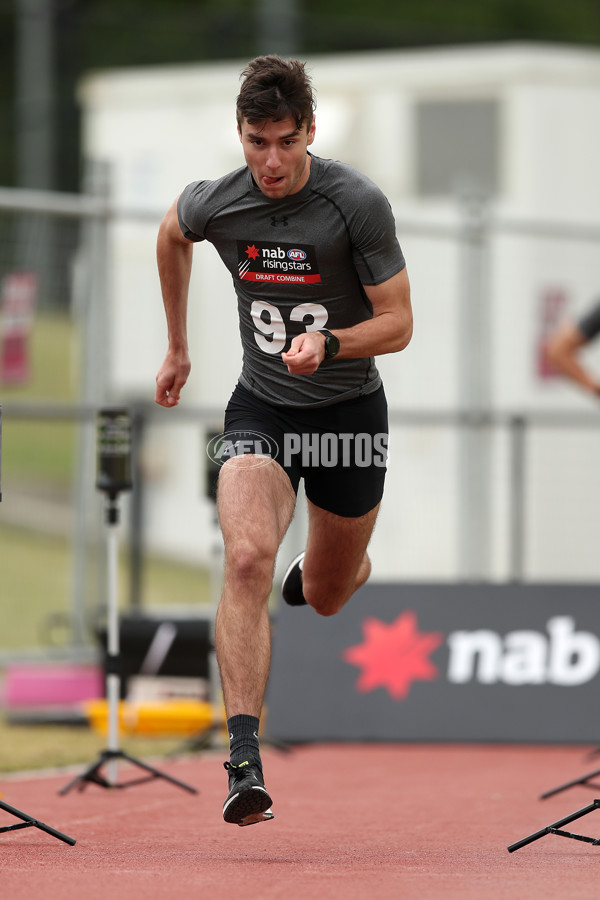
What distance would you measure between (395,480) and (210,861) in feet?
23.4

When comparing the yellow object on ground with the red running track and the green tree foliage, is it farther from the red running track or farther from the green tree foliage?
the green tree foliage

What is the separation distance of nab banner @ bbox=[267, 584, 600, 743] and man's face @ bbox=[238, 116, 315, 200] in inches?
190

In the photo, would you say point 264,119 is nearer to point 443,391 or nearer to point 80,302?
point 80,302

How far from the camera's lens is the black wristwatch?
516 cm

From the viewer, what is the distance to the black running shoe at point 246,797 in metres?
4.83

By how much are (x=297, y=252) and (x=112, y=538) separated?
256 centimetres

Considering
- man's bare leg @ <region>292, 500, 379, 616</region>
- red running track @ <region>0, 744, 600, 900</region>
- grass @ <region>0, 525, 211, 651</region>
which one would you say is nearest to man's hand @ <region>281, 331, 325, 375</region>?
man's bare leg @ <region>292, 500, 379, 616</region>

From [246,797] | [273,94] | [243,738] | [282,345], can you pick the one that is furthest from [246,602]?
[273,94]

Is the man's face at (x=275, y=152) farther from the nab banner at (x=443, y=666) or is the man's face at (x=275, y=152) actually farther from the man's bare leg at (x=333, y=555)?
the nab banner at (x=443, y=666)

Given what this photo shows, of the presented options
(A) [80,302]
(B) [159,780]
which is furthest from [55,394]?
(B) [159,780]

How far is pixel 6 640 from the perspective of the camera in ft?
39.9

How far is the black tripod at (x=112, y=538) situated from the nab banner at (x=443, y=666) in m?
2.17

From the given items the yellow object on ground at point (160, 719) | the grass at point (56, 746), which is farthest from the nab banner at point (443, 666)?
the grass at point (56, 746)

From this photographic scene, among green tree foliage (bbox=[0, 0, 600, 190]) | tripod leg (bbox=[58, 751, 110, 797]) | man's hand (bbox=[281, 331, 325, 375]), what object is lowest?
tripod leg (bbox=[58, 751, 110, 797])
